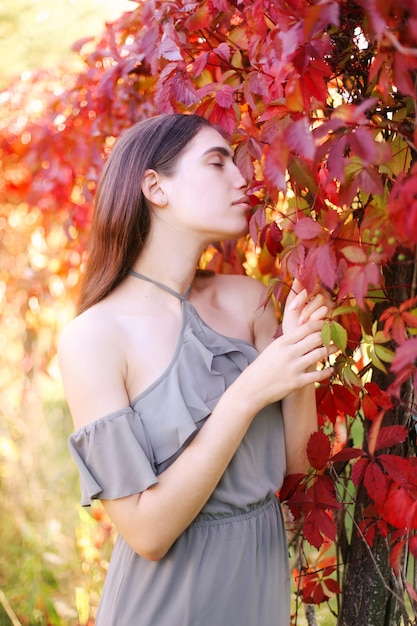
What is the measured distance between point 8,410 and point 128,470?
2.30 m

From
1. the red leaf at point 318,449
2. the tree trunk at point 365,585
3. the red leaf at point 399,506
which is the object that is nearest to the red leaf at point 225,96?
the red leaf at point 318,449

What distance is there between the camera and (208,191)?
1.53 m

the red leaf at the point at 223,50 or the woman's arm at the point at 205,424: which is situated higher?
the red leaf at the point at 223,50

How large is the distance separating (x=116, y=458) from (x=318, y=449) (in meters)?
0.41

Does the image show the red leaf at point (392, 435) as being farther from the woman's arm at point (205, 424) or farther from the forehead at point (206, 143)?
the forehead at point (206, 143)

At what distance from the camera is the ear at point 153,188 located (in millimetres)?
1592

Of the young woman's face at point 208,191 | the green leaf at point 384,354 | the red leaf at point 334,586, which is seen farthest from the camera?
the red leaf at point 334,586

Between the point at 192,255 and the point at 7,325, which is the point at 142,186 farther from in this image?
the point at 7,325

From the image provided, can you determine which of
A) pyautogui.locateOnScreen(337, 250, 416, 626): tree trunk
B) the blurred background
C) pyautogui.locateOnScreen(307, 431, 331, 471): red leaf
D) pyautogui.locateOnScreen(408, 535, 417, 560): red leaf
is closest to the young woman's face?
pyautogui.locateOnScreen(337, 250, 416, 626): tree trunk

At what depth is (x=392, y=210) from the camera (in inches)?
36.0

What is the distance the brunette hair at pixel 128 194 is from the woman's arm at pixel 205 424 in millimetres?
230

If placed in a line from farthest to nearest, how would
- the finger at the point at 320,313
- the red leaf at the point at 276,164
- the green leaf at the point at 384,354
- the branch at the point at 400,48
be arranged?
the finger at the point at 320,313 < the green leaf at the point at 384,354 < the red leaf at the point at 276,164 < the branch at the point at 400,48

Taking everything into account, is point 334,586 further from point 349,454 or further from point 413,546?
point 413,546

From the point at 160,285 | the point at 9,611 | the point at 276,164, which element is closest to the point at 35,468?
the point at 9,611
